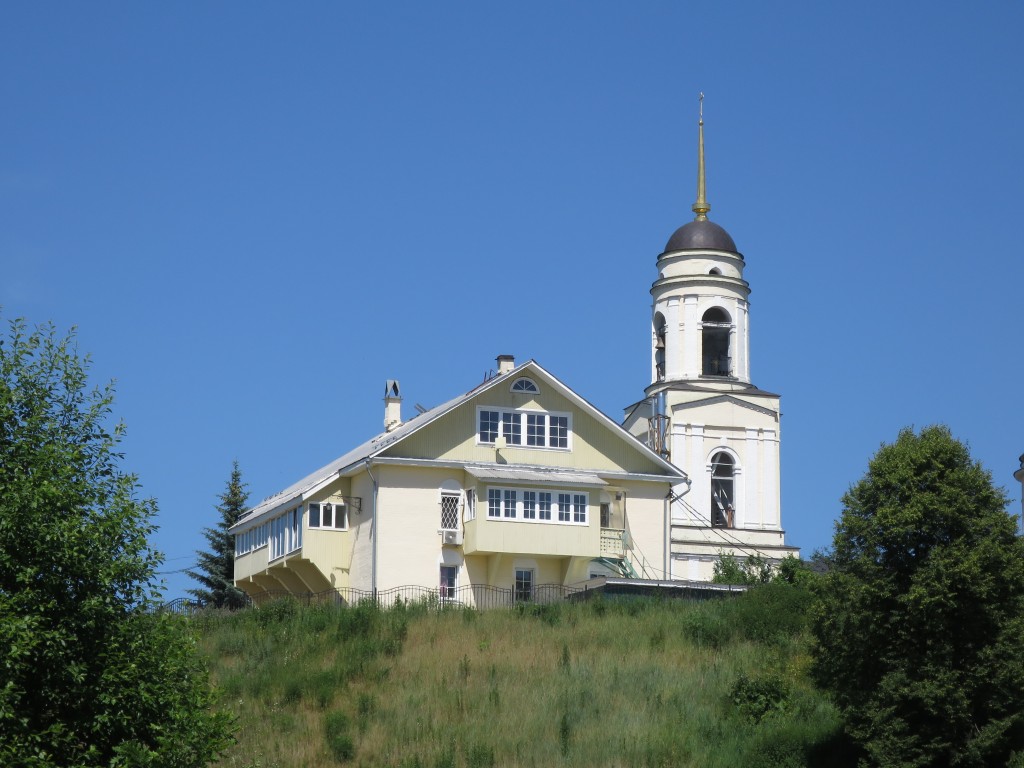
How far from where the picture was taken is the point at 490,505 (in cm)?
5584

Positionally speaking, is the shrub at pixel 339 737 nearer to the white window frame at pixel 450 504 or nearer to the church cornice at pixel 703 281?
the white window frame at pixel 450 504

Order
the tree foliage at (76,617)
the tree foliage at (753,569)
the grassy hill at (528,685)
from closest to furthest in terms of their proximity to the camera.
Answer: the tree foliage at (76,617)
the grassy hill at (528,685)
the tree foliage at (753,569)

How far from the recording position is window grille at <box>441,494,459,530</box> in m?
56.6

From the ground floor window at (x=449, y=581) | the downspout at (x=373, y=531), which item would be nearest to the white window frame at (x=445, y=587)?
the ground floor window at (x=449, y=581)

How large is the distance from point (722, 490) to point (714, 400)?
3.70m

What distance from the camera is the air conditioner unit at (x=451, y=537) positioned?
56250 mm

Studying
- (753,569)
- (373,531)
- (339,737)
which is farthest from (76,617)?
(753,569)

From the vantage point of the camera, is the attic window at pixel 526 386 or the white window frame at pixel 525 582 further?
the attic window at pixel 526 386

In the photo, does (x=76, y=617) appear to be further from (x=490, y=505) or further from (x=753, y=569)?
(x=753, y=569)

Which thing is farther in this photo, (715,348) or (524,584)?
(715,348)

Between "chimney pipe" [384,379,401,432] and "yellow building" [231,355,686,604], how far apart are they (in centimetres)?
642

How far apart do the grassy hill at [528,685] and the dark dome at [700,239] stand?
2755cm

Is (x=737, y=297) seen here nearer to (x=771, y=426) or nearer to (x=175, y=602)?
(x=771, y=426)

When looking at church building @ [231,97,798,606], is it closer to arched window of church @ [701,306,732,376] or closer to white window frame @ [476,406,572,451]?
white window frame @ [476,406,572,451]
